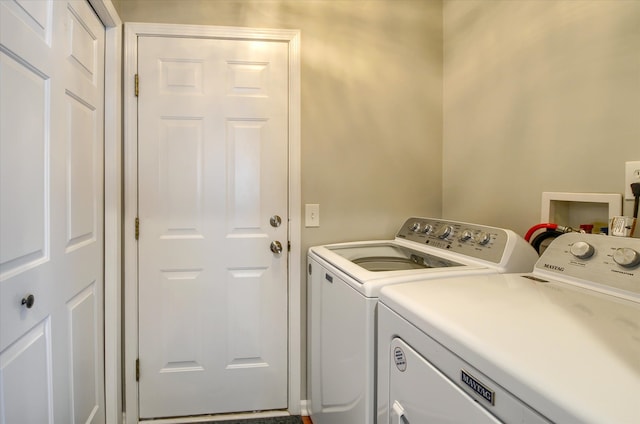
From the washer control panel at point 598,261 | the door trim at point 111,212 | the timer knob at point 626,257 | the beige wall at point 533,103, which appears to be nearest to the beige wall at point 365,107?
the beige wall at point 533,103

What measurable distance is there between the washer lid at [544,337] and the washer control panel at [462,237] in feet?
0.93

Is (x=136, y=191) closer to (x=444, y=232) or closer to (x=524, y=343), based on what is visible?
(x=444, y=232)

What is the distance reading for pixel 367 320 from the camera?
1.10 m

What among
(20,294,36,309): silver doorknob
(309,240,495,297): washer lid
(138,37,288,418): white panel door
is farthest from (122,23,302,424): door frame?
(20,294,36,309): silver doorknob

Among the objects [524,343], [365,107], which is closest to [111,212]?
[365,107]

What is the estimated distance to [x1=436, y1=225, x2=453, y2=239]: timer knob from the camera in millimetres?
1607

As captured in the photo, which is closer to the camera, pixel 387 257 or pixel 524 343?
pixel 524 343

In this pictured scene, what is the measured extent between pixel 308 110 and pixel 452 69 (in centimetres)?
85

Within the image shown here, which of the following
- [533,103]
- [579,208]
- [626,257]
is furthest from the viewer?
[533,103]

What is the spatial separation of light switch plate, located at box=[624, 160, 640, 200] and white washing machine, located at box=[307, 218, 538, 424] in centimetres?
34

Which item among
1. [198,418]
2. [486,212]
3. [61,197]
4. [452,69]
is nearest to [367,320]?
[486,212]

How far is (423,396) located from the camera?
2.66ft

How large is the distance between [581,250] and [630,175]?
31 cm

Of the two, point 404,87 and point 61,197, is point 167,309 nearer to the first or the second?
point 61,197
